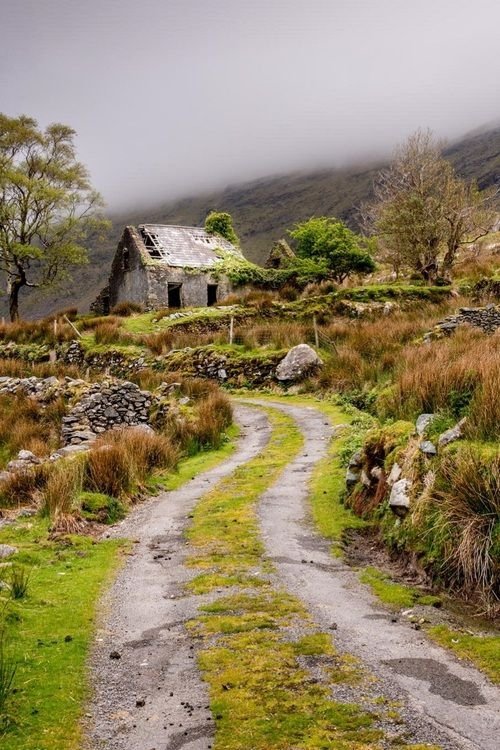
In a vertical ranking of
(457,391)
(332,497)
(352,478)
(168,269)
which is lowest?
(332,497)

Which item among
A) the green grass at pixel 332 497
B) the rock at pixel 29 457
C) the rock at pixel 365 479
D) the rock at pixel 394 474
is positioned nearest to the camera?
the rock at pixel 394 474

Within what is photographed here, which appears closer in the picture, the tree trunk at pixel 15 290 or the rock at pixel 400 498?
the rock at pixel 400 498

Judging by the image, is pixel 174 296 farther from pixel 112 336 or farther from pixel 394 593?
pixel 394 593

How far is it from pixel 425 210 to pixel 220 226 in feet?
70.7

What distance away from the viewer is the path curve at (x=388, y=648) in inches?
157

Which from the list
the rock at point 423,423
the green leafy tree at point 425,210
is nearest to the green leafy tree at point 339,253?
the green leafy tree at point 425,210

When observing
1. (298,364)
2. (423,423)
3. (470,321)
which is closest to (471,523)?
(423,423)

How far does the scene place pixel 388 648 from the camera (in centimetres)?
514

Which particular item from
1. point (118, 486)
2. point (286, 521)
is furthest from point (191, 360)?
point (286, 521)

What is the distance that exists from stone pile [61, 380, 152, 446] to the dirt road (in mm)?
8659

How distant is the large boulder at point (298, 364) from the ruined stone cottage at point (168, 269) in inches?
806

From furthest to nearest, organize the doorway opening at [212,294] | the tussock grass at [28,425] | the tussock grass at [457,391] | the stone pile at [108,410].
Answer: the doorway opening at [212,294] < the stone pile at [108,410] < the tussock grass at [28,425] < the tussock grass at [457,391]

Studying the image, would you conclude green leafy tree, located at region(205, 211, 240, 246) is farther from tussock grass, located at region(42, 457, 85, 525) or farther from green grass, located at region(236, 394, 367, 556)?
tussock grass, located at region(42, 457, 85, 525)

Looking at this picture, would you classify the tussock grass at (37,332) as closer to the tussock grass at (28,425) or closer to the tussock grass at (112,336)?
the tussock grass at (112,336)
